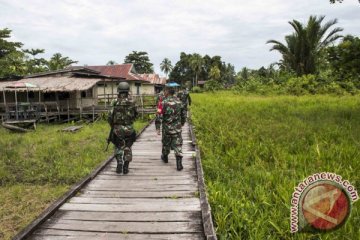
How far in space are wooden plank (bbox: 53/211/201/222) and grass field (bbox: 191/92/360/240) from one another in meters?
0.43

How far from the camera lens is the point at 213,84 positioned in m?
51.0

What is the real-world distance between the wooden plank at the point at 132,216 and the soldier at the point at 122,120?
1.83m

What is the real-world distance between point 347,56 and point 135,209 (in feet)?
34.1

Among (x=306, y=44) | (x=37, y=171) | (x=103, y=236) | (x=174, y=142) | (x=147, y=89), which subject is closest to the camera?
(x=103, y=236)

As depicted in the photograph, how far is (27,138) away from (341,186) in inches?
490

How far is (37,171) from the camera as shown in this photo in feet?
24.5

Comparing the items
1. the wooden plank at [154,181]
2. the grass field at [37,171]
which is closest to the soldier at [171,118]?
the wooden plank at [154,181]

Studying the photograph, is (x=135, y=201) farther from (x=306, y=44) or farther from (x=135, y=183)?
(x=306, y=44)

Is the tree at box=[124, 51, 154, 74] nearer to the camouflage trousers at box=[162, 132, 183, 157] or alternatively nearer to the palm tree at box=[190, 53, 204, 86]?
the palm tree at box=[190, 53, 204, 86]

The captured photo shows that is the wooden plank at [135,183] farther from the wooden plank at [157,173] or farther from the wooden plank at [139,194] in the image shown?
the wooden plank at [157,173]

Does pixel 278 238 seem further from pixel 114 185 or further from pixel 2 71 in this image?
pixel 2 71

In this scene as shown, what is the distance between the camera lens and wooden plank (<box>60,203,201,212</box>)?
3.94 metres

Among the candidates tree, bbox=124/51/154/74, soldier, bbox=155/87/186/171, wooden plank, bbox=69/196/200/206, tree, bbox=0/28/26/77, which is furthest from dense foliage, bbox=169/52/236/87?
wooden plank, bbox=69/196/200/206

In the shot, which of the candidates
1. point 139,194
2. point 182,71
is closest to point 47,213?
point 139,194
